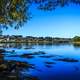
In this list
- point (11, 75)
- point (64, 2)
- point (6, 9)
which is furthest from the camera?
point (6, 9)

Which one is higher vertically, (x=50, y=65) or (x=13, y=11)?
(x=13, y=11)

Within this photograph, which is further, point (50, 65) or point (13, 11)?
point (50, 65)

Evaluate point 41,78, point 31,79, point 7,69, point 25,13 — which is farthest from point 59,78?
point 25,13

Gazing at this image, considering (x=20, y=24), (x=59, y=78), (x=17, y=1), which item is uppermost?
(x=17, y=1)

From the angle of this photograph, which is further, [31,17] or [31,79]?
[31,17]

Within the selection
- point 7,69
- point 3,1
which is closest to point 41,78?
point 7,69

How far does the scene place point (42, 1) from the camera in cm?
2497

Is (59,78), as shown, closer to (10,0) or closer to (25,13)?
(10,0)

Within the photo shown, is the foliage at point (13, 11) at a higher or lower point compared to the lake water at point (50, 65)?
higher

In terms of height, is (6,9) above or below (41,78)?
above

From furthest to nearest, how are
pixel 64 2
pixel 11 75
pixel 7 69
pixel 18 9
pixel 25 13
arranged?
pixel 25 13 → pixel 18 9 → pixel 7 69 → pixel 11 75 → pixel 64 2

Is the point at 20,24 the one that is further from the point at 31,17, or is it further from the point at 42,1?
the point at 42,1

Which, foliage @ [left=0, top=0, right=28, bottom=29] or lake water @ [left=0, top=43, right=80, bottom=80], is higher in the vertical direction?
foliage @ [left=0, top=0, right=28, bottom=29]

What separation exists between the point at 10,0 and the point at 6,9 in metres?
2.01
